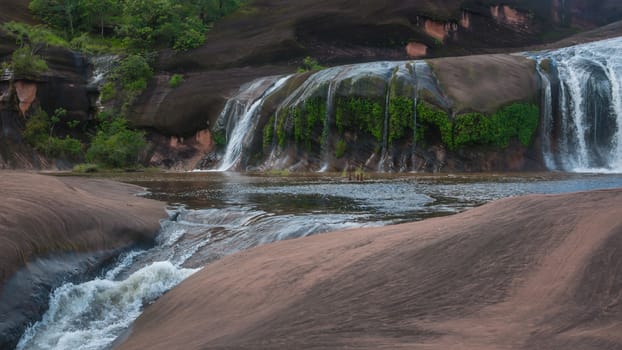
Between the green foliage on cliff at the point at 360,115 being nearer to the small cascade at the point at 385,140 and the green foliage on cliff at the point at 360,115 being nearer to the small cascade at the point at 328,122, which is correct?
the small cascade at the point at 385,140

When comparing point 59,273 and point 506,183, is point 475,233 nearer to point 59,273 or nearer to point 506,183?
point 59,273

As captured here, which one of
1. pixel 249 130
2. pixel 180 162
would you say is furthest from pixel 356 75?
pixel 180 162

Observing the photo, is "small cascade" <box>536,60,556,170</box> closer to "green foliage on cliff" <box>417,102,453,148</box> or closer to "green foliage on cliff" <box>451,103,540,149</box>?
"green foliage on cliff" <box>451,103,540,149</box>

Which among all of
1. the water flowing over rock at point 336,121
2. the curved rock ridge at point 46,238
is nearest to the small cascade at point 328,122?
the water flowing over rock at point 336,121

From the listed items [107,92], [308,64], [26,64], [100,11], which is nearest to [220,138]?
[308,64]

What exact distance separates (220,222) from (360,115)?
15.4 meters

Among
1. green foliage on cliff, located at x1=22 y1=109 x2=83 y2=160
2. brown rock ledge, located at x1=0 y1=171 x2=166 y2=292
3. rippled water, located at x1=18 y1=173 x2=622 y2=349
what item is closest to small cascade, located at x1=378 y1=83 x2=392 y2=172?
rippled water, located at x1=18 y1=173 x2=622 y2=349

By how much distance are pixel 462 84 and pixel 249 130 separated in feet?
30.3

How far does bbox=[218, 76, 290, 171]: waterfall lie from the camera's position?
2755 centimetres

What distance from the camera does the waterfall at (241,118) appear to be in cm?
2755

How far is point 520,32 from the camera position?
4006 centimetres

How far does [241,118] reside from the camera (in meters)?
28.8

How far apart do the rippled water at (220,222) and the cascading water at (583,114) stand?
8.15 meters

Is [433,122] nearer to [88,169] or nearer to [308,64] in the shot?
[308,64]
